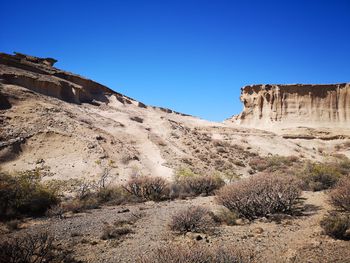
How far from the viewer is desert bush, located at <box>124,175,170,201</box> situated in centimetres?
1507

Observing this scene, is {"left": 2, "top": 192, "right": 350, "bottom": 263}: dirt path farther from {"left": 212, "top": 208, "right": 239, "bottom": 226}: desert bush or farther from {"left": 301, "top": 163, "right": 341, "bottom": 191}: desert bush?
{"left": 301, "top": 163, "right": 341, "bottom": 191}: desert bush

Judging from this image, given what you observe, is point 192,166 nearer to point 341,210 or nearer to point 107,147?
point 107,147

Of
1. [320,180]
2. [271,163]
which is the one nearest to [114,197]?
[320,180]

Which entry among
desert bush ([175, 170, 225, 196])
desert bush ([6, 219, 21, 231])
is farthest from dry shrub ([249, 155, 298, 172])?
desert bush ([6, 219, 21, 231])

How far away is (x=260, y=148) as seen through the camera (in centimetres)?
3500

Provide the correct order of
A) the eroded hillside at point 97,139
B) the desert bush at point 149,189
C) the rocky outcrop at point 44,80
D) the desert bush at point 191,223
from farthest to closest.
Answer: the rocky outcrop at point 44,80
the eroded hillside at point 97,139
the desert bush at point 149,189
the desert bush at point 191,223

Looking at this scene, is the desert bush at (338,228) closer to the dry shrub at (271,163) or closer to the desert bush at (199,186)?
the desert bush at (199,186)

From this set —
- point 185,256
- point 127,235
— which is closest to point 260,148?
point 127,235

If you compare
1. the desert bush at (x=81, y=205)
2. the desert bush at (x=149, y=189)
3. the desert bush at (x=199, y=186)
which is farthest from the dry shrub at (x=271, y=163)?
the desert bush at (x=81, y=205)

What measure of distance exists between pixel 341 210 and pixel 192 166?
1623 cm

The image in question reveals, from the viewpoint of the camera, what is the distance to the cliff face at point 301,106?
158 feet

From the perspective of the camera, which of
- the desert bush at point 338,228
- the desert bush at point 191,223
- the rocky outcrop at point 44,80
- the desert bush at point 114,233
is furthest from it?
the rocky outcrop at point 44,80

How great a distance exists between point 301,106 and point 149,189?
140 ft

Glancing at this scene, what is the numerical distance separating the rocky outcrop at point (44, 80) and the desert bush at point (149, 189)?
2220 centimetres
